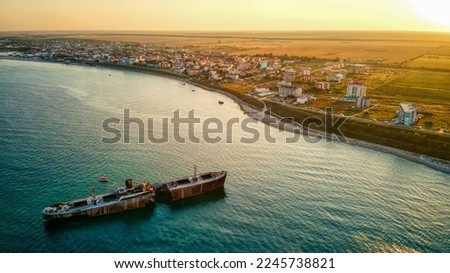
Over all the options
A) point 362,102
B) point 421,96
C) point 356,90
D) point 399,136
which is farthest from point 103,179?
point 421,96

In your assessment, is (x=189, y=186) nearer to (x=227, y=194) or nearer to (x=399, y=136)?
(x=227, y=194)

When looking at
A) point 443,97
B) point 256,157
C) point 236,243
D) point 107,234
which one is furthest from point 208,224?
point 443,97

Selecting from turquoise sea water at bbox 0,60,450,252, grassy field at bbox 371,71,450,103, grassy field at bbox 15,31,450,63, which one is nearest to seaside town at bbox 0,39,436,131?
grassy field at bbox 371,71,450,103

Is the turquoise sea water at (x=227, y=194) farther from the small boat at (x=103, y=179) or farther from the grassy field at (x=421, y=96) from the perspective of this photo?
the grassy field at (x=421, y=96)

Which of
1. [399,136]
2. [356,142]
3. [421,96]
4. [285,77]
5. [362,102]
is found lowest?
[356,142]

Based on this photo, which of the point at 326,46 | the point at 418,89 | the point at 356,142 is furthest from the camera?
the point at 326,46

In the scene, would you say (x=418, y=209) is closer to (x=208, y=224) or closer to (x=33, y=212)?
(x=208, y=224)

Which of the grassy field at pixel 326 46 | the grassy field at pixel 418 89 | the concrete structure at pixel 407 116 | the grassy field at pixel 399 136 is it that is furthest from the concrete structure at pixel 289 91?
the grassy field at pixel 326 46
